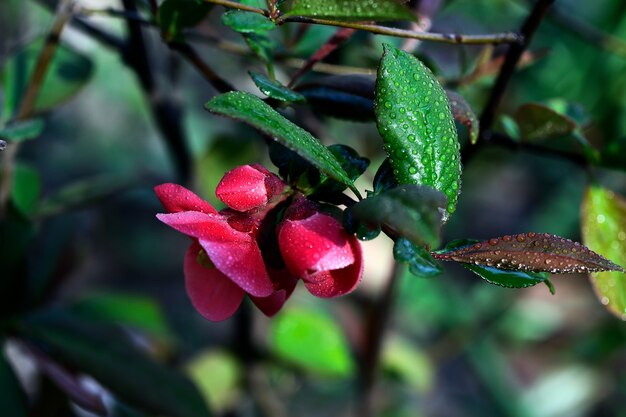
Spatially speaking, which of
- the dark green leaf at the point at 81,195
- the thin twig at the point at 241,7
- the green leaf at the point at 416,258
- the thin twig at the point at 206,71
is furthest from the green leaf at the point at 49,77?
the green leaf at the point at 416,258

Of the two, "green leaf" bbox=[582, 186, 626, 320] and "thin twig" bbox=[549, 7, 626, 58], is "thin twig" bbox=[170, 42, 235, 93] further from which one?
"thin twig" bbox=[549, 7, 626, 58]

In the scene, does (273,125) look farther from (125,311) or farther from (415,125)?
(125,311)

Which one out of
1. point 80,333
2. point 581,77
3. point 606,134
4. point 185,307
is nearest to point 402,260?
point 80,333

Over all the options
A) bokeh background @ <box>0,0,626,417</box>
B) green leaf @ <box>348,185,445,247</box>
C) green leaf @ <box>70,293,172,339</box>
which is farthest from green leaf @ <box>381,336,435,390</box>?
green leaf @ <box>348,185,445,247</box>

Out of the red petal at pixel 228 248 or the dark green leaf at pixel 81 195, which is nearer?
the red petal at pixel 228 248

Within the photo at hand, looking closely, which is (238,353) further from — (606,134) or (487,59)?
(606,134)

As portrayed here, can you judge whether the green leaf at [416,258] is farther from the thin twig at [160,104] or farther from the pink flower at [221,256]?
the thin twig at [160,104]
